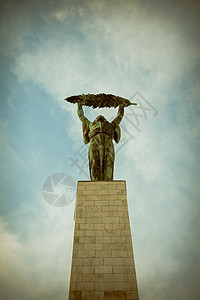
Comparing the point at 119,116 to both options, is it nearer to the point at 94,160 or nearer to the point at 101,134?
the point at 101,134

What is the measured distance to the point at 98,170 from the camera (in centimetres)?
956

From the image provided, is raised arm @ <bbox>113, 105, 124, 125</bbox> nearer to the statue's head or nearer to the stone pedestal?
the statue's head

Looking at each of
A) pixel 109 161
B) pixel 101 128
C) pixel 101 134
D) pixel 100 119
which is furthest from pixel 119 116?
pixel 109 161

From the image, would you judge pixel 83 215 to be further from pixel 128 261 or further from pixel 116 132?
pixel 116 132

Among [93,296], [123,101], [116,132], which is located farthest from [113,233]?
[123,101]

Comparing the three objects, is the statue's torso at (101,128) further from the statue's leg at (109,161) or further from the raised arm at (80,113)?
the raised arm at (80,113)

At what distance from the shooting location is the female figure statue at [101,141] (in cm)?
958

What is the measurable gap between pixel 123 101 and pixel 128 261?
322 inches

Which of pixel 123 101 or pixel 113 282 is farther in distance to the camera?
pixel 123 101

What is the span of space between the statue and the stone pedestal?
39.9 inches

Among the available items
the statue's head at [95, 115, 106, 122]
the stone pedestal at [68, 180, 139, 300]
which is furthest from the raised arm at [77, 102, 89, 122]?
the stone pedestal at [68, 180, 139, 300]

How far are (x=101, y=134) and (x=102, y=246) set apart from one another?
515 centimetres

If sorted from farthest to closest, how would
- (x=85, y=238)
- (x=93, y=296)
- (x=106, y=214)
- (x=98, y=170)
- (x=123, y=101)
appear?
(x=123, y=101) < (x=98, y=170) < (x=106, y=214) < (x=85, y=238) < (x=93, y=296)

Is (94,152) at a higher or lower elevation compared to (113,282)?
higher
